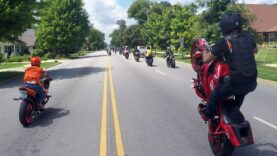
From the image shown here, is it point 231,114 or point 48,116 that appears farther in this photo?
point 48,116

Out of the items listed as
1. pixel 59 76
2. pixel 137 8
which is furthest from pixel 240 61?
pixel 137 8

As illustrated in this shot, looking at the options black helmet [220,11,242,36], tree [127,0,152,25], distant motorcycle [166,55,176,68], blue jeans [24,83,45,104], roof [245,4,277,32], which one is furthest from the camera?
tree [127,0,152,25]

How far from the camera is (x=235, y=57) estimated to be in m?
5.80

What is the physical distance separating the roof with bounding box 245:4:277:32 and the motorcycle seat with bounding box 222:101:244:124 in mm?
51029

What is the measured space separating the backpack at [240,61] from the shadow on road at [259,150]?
4.99 ft

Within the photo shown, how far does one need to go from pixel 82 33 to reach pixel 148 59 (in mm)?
45215

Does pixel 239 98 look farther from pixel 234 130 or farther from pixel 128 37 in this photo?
pixel 128 37

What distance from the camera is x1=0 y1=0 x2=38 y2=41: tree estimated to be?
24.8 meters

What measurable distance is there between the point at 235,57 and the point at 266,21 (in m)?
56.2

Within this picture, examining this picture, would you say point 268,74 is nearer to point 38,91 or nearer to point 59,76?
point 59,76

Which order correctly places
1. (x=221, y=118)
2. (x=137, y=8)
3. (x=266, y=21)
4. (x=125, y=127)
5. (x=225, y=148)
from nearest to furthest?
(x=221, y=118)
(x=225, y=148)
(x=125, y=127)
(x=266, y=21)
(x=137, y=8)

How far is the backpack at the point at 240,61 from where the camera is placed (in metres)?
5.79

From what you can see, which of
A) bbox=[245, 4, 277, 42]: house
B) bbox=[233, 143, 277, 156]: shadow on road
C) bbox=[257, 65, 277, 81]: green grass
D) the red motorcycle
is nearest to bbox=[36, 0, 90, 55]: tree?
bbox=[245, 4, 277, 42]: house

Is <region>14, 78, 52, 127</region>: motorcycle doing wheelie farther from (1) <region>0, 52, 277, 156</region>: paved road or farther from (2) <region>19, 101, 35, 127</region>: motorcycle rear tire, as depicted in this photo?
(1) <region>0, 52, 277, 156</region>: paved road
